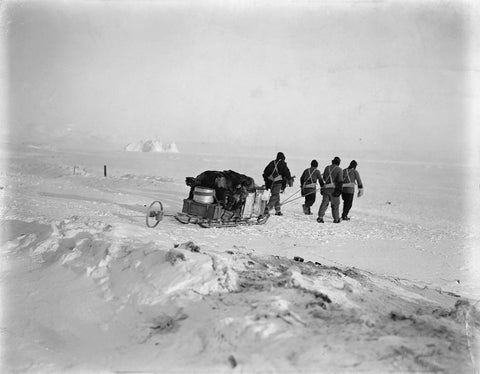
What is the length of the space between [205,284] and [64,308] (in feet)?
6.30

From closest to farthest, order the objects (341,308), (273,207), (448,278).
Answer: (341,308)
(448,278)
(273,207)

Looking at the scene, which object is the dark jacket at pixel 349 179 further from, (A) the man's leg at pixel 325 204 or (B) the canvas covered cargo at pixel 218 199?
(B) the canvas covered cargo at pixel 218 199

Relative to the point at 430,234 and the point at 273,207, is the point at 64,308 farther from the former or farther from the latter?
the point at 430,234

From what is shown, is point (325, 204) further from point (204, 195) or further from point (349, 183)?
point (204, 195)

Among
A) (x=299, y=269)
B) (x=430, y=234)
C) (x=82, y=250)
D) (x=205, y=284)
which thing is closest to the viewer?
(x=205, y=284)

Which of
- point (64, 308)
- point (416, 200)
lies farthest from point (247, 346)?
point (416, 200)

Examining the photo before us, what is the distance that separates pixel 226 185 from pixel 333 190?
385 centimetres

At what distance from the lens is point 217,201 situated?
9008 mm

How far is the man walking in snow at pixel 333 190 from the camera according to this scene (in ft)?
36.7

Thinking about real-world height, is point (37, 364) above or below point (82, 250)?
below

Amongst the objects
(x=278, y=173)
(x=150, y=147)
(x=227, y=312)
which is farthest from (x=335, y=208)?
(x=150, y=147)

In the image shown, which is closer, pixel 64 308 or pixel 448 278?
pixel 64 308

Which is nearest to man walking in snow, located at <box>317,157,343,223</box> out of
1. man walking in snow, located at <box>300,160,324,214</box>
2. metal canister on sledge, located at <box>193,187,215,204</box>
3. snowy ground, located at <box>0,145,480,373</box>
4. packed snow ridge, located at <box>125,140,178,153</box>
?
man walking in snow, located at <box>300,160,324,214</box>

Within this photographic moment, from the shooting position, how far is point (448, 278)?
687 cm
